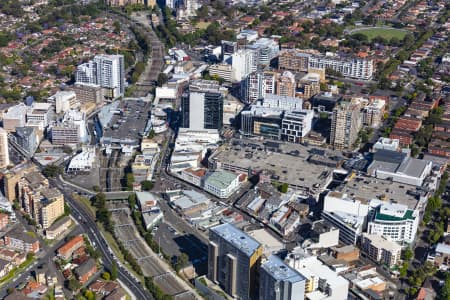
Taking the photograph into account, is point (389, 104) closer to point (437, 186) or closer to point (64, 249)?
point (437, 186)

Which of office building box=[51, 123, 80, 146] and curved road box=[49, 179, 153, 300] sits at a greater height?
office building box=[51, 123, 80, 146]

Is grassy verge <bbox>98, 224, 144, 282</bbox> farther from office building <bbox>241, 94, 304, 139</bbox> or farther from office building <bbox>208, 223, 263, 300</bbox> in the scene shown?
office building <bbox>241, 94, 304, 139</bbox>

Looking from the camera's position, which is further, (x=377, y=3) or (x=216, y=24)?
(x=377, y=3)

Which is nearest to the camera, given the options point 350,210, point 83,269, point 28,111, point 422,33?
point 83,269

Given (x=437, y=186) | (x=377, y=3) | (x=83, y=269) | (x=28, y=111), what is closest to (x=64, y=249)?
(x=83, y=269)

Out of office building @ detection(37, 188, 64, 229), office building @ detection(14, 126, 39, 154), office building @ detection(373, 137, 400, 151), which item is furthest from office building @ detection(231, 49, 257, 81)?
office building @ detection(37, 188, 64, 229)

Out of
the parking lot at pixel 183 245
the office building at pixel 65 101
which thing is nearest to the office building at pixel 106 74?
the office building at pixel 65 101
